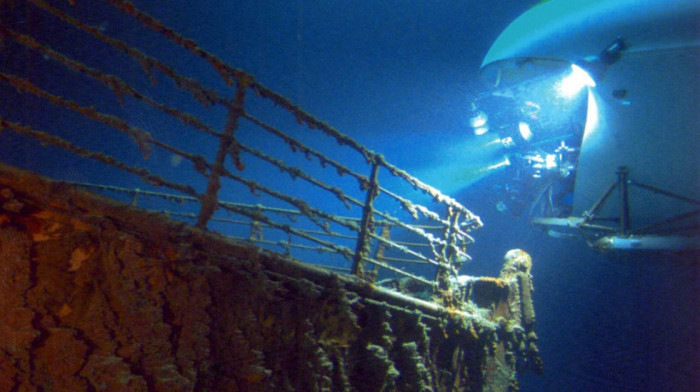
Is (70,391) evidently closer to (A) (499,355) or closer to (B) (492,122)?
(A) (499,355)

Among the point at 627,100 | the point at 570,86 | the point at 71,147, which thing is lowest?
the point at 71,147

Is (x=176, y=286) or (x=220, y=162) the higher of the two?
(x=220, y=162)

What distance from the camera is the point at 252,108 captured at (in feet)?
152

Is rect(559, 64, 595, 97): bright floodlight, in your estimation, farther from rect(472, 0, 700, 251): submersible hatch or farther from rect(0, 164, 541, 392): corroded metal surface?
rect(0, 164, 541, 392): corroded metal surface

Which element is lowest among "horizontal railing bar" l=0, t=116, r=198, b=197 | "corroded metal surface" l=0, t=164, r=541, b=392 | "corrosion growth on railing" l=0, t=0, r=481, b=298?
"corroded metal surface" l=0, t=164, r=541, b=392

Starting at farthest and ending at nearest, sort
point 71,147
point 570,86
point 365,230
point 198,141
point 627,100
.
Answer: point 198,141
point 570,86
point 627,100
point 365,230
point 71,147

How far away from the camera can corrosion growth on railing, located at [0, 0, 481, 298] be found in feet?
7.00

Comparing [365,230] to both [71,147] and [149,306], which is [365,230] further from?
[71,147]

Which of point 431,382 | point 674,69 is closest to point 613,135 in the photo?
point 674,69

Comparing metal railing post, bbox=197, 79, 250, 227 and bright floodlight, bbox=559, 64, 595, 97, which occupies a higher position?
bright floodlight, bbox=559, 64, 595, 97

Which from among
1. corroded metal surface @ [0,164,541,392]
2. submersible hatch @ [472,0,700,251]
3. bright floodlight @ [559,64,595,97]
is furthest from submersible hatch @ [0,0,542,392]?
bright floodlight @ [559,64,595,97]

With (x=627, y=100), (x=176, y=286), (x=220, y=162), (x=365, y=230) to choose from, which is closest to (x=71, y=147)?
(x=220, y=162)

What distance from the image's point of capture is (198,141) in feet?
200

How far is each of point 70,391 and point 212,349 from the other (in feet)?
2.45
